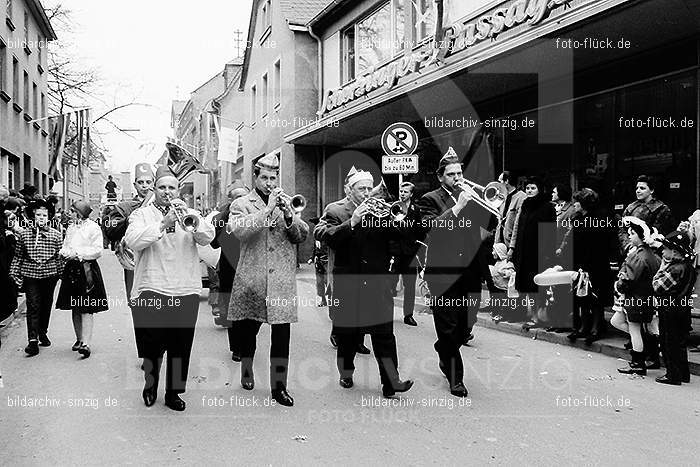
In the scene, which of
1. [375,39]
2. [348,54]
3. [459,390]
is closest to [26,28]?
[348,54]

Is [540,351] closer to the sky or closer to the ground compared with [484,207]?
closer to the ground

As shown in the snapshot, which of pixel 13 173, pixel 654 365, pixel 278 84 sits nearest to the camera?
pixel 654 365

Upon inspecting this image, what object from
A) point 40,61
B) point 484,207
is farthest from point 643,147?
point 40,61

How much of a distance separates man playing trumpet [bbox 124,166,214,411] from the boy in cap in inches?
163

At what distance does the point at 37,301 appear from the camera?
8219mm

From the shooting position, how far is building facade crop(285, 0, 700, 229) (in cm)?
959

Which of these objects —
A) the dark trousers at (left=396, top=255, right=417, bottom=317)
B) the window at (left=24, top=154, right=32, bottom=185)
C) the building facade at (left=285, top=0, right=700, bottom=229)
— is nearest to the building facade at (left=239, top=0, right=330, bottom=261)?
the building facade at (left=285, top=0, right=700, bottom=229)

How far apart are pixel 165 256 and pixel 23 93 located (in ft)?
70.0

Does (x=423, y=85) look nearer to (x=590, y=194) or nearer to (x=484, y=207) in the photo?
(x=590, y=194)

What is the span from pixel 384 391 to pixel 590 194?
171 inches

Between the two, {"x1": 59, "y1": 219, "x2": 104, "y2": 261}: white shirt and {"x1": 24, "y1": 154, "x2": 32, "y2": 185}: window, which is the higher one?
{"x1": 24, "y1": 154, "x2": 32, "y2": 185}: window

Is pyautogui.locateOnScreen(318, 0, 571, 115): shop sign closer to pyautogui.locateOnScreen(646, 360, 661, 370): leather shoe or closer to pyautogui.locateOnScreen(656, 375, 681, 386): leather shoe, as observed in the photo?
pyautogui.locateOnScreen(646, 360, 661, 370): leather shoe

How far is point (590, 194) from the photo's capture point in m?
8.90

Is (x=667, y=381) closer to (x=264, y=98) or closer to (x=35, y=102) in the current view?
(x=264, y=98)
